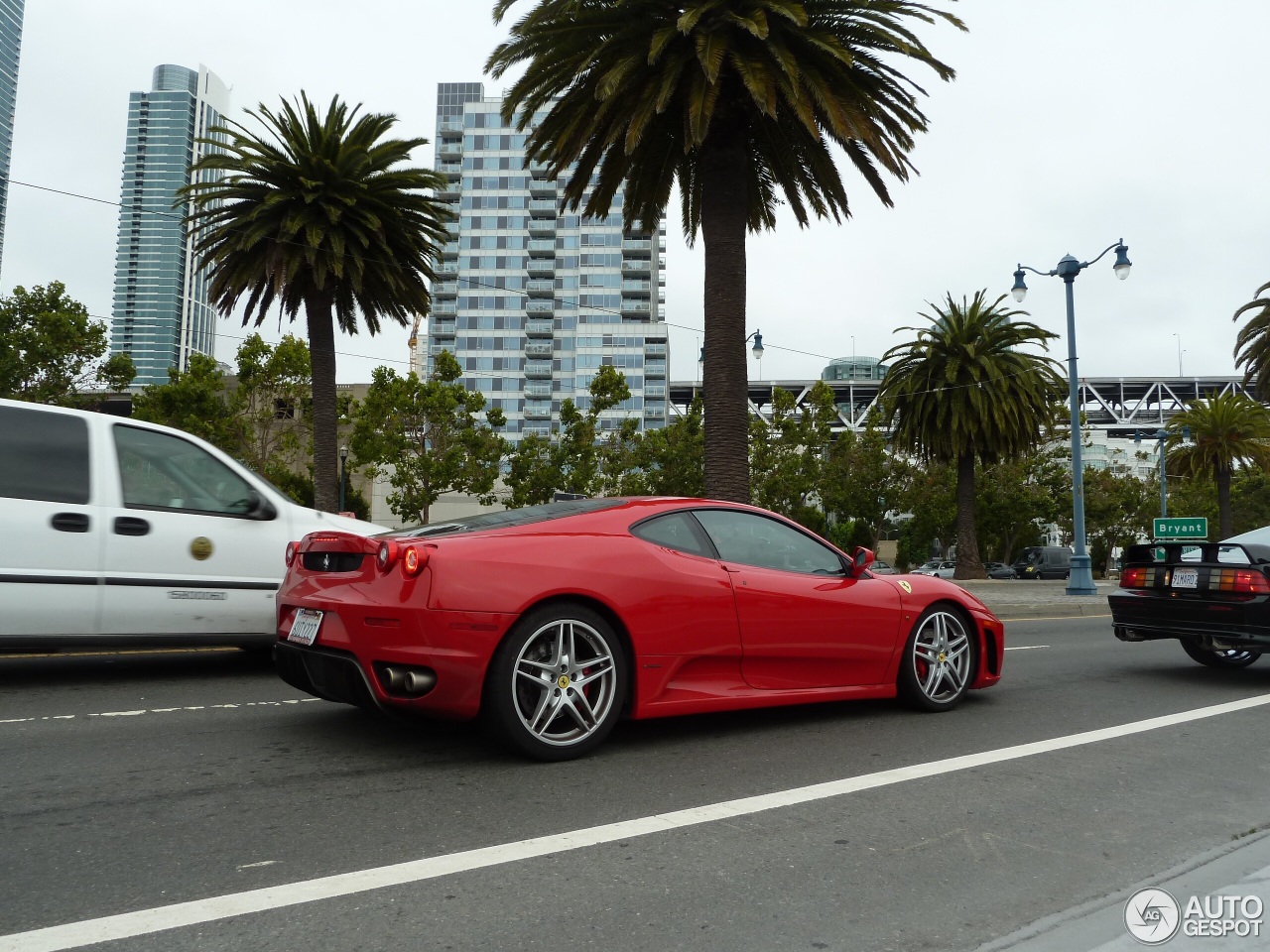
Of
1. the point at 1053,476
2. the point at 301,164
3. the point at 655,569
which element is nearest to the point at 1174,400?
the point at 1053,476

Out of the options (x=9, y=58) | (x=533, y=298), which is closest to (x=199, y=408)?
(x=533, y=298)

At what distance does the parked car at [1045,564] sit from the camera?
54125 millimetres

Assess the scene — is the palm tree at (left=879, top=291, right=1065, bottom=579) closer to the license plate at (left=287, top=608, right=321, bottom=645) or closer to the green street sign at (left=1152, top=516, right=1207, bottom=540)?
the green street sign at (left=1152, top=516, right=1207, bottom=540)

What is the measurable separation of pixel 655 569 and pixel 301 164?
57.9 ft

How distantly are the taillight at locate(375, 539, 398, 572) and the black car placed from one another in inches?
266

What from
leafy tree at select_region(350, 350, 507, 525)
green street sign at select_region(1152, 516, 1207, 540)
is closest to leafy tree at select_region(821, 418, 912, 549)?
leafy tree at select_region(350, 350, 507, 525)

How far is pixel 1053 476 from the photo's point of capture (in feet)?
186

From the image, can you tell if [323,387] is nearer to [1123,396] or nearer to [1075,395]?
[1075,395]

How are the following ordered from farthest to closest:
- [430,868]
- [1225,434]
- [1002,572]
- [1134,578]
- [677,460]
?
[1002,572] < [677,460] < [1225,434] < [1134,578] < [430,868]

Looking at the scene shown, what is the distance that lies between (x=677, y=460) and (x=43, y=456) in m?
36.4

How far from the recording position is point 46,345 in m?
34.1

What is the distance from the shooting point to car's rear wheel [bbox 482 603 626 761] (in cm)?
446

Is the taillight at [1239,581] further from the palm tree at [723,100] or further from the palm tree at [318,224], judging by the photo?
the palm tree at [318,224]

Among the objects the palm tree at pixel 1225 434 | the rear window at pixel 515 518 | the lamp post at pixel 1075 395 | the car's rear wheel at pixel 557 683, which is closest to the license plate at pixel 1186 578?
the rear window at pixel 515 518
